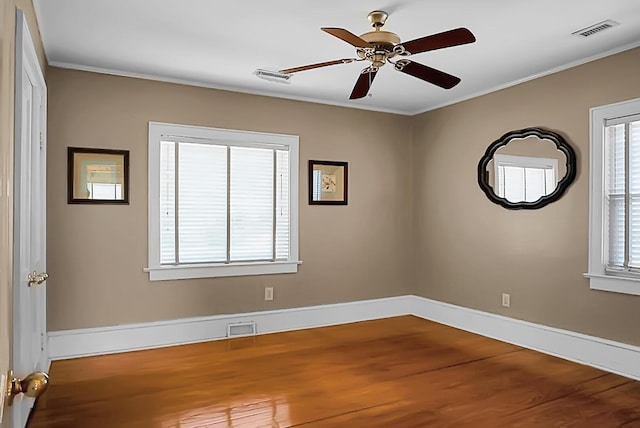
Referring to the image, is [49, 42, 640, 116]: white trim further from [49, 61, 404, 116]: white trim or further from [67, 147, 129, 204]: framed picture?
[67, 147, 129, 204]: framed picture

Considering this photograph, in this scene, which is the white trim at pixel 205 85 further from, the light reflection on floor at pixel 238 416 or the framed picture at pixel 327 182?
the light reflection on floor at pixel 238 416

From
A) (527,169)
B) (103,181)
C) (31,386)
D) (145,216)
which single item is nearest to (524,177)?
(527,169)

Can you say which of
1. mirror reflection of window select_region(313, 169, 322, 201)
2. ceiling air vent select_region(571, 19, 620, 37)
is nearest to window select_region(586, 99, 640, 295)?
ceiling air vent select_region(571, 19, 620, 37)

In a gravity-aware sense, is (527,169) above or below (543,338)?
above

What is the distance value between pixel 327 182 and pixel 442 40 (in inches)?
111

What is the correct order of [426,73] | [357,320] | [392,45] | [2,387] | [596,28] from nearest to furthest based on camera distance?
1. [2,387]
2. [392,45]
3. [426,73]
4. [596,28]
5. [357,320]

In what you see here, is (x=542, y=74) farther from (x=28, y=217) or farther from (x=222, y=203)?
(x=28, y=217)

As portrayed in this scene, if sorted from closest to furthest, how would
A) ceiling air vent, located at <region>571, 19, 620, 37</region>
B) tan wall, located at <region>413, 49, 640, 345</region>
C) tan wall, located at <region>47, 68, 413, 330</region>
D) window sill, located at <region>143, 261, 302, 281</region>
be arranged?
ceiling air vent, located at <region>571, 19, 620, 37</region>
tan wall, located at <region>413, 49, 640, 345</region>
tan wall, located at <region>47, 68, 413, 330</region>
window sill, located at <region>143, 261, 302, 281</region>

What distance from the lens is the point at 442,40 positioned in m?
2.58

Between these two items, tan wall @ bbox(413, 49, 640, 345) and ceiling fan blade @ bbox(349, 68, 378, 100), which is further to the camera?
tan wall @ bbox(413, 49, 640, 345)

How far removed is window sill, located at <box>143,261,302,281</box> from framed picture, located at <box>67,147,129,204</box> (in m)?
0.73

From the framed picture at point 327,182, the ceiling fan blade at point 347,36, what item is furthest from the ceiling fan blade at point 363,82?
the framed picture at point 327,182

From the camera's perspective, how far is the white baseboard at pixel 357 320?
3800 mm

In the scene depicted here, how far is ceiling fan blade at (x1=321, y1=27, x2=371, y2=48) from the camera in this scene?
2.45 meters
